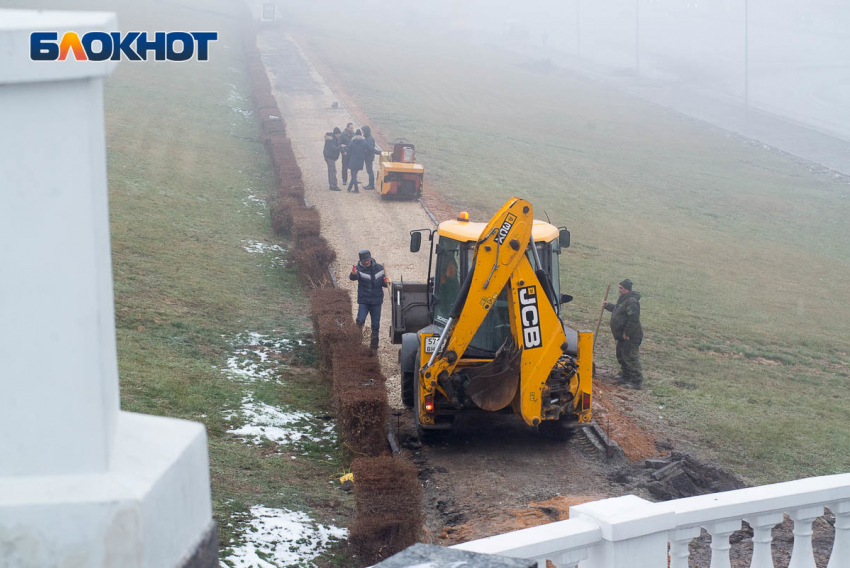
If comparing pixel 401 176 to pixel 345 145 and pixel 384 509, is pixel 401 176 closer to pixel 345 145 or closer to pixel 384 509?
pixel 345 145

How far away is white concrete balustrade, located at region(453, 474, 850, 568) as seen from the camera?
3383 millimetres

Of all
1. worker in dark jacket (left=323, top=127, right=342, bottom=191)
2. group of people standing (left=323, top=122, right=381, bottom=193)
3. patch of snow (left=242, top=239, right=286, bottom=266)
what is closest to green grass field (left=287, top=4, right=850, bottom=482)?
group of people standing (left=323, top=122, right=381, bottom=193)

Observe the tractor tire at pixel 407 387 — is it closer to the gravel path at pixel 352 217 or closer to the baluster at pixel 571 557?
the gravel path at pixel 352 217

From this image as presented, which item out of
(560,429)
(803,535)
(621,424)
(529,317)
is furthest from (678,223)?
(803,535)

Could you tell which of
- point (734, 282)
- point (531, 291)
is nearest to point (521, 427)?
point (531, 291)

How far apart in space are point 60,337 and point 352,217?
21792 mm

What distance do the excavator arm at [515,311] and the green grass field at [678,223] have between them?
3187mm

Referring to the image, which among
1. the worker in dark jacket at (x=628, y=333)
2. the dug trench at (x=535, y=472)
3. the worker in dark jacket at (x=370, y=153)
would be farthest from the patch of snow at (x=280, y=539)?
the worker in dark jacket at (x=370, y=153)

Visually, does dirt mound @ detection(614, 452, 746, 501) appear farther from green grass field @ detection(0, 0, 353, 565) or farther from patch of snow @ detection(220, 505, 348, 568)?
patch of snow @ detection(220, 505, 348, 568)

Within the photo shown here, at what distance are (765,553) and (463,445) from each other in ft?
22.9

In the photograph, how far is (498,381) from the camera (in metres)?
10.1

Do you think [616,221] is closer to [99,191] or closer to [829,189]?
[829,189]

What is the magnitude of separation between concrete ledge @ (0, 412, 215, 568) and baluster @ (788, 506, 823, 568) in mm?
3417

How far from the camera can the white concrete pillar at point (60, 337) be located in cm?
159
